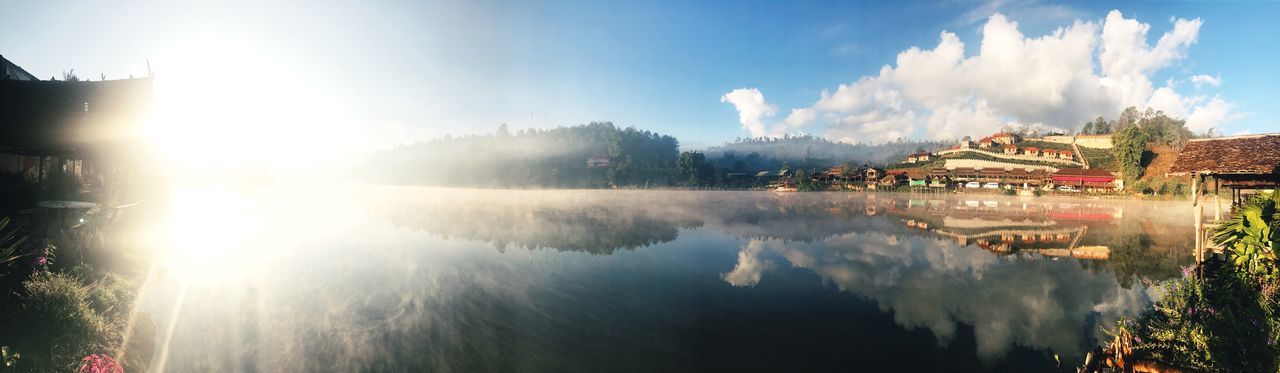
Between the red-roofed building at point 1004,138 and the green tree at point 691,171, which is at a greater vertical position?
the red-roofed building at point 1004,138

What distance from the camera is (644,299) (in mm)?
14969

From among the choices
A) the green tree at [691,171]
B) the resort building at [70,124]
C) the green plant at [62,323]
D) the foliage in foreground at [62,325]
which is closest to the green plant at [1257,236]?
the foliage in foreground at [62,325]

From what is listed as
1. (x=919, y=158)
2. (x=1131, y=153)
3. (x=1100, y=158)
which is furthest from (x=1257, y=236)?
(x=1100, y=158)

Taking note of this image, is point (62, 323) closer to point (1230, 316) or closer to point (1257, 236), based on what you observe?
point (1230, 316)

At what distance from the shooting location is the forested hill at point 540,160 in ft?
393

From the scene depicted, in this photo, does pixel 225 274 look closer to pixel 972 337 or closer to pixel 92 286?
pixel 92 286

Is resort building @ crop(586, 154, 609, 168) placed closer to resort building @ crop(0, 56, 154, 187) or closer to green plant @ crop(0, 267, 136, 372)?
resort building @ crop(0, 56, 154, 187)

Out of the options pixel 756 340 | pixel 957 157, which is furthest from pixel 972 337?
pixel 957 157

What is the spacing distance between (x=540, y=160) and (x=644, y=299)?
126m

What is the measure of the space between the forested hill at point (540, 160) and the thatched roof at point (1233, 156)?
106563mm

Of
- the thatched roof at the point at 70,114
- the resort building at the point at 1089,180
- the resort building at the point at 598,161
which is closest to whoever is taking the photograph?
the thatched roof at the point at 70,114

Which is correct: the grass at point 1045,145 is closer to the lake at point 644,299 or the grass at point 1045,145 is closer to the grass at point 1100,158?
the grass at point 1100,158

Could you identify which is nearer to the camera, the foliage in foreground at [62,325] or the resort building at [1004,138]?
the foliage in foreground at [62,325]

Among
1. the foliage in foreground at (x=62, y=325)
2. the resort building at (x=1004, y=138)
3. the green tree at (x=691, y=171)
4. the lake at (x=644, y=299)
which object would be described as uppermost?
the resort building at (x=1004, y=138)
